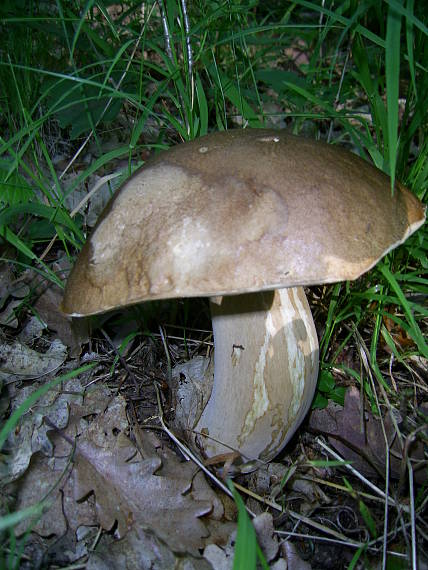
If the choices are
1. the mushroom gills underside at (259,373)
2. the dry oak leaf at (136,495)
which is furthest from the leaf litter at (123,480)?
the mushroom gills underside at (259,373)

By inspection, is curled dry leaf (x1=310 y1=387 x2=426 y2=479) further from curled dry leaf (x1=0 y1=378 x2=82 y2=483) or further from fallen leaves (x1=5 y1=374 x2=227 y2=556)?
curled dry leaf (x1=0 y1=378 x2=82 y2=483)

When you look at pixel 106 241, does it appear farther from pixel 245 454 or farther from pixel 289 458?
pixel 289 458

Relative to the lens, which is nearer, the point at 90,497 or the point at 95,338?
the point at 90,497

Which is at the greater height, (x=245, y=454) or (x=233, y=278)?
(x=233, y=278)

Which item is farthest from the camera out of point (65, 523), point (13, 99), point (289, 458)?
point (13, 99)

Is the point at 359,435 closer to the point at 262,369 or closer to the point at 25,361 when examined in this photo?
the point at 262,369

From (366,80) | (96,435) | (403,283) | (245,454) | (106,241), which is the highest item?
(366,80)

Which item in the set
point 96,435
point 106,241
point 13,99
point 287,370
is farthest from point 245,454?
point 13,99

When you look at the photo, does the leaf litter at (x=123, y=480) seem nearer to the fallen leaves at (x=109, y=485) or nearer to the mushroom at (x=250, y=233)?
the fallen leaves at (x=109, y=485)
